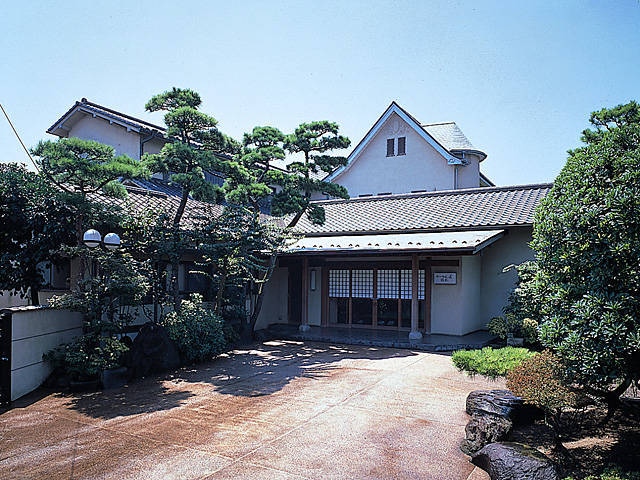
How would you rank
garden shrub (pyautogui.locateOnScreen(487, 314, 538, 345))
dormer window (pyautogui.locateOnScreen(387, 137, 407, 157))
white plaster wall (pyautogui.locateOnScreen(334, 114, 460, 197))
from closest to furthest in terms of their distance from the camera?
garden shrub (pyautogui.locateOnScreen(487, 314, 538, 345))
white plaster wall (pyautogui.locateOnScreen(334, 114, 460, 197))
dormer window (pyautogui.locateOnScreen(387, 137, 407, 157))

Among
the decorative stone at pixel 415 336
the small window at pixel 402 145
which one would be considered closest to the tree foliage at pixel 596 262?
the decorative stone at pixel 415 336

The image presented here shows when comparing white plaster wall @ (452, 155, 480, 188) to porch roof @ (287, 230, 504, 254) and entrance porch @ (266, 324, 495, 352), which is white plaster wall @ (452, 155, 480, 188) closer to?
porch roof @ (287, 230, 504, 254)

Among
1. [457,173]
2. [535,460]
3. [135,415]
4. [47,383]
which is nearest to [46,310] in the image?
[47,383]

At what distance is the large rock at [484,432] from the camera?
18.7ft

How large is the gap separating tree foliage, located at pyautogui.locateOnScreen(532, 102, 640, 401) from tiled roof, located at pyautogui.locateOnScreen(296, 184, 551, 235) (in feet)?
30.0

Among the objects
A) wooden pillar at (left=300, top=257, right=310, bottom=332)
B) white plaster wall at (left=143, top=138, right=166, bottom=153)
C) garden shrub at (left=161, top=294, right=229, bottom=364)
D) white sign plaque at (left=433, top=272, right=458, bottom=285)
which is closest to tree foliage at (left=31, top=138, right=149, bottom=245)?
garden shrub at (left=161, top=294, right=229, bottom=364)

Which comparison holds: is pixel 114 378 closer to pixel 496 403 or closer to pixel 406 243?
pixel 496 403

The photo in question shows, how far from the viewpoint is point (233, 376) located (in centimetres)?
977

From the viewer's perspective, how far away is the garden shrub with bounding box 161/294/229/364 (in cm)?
1058

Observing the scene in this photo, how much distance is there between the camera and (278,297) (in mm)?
17172

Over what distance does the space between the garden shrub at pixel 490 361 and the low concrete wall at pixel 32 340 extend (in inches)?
295

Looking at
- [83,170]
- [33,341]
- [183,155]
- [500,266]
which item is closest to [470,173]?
[500,266]

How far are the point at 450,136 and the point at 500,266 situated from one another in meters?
13.1

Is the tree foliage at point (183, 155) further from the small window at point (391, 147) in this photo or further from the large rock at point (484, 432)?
the small window at point (391, 147)
